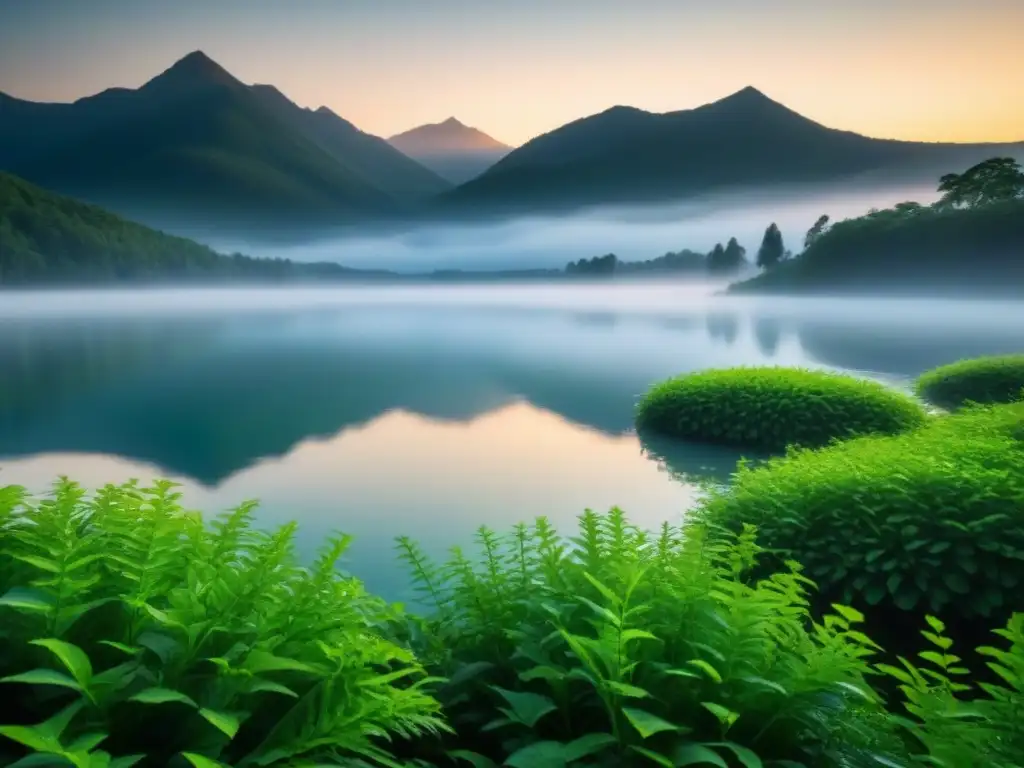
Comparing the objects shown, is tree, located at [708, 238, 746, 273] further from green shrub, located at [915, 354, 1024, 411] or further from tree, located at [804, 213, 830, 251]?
green shrub, located at [915, 354, 1024, 411]

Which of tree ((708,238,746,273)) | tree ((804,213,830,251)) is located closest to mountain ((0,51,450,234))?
tree ((708,238,746,273))

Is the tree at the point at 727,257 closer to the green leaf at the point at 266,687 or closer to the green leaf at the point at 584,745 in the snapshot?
the green leaf at the point at 584,745

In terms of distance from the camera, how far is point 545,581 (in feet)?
6.93

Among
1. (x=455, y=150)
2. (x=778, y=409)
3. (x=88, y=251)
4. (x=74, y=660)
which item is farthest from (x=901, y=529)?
(x=455, y=150)

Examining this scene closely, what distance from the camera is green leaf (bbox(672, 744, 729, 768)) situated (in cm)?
140

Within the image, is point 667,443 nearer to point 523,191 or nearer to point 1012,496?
point 1012,496

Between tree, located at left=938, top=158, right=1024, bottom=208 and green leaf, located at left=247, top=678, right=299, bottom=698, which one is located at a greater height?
tree, located at left=938, top=158, right=1024, bottom=208

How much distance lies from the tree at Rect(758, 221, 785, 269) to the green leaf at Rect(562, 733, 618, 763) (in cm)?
2501

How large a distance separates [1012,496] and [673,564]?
9.95 ft

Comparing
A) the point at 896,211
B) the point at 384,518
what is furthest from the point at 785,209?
the point at 384,518

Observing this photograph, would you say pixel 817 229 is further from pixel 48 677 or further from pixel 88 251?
pixel 88 251

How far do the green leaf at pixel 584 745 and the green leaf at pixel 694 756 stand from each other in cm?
12

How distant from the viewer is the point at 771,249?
82.3ft

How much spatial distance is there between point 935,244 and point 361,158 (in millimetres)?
26342
